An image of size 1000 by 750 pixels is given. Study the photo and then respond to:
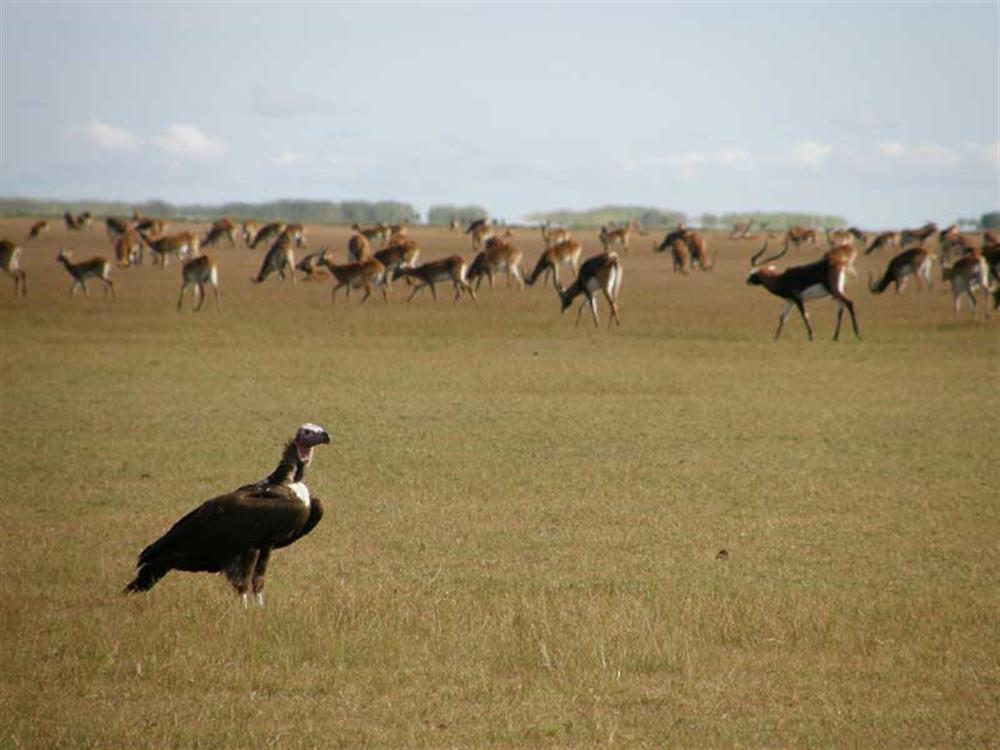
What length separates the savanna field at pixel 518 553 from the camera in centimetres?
652

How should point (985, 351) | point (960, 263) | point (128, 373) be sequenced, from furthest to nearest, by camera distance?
point (960, 263), point (985, 351), point (128, 373)

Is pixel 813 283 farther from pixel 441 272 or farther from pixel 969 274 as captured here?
pixel 441 272

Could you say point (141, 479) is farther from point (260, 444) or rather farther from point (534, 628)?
point (534, 628)

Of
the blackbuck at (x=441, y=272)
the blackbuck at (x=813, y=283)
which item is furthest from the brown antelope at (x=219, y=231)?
the blackbuck at (x=813, y=283)

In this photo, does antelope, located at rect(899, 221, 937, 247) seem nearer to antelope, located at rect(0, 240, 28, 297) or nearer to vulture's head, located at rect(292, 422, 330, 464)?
antelope, located at rect(0, 240, 28, 297)

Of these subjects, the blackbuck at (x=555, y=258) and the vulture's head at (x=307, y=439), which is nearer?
the vulture's head at (x=307, y=439)

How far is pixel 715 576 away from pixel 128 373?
43.0 ft

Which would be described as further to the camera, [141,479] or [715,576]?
[141,479]

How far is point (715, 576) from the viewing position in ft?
30.3

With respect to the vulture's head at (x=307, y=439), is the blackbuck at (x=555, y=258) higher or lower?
lower

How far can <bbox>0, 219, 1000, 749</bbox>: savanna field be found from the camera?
6.52m

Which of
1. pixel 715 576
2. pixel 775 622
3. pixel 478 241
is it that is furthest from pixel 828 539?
pixel 478 241

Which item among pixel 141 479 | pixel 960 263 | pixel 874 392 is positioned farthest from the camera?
pixel 960 263

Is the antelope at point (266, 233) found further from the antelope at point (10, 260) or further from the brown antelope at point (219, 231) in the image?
the antelope at point (10, 260)
